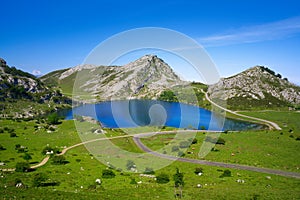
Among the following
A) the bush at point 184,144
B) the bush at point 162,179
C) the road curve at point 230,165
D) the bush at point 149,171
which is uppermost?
the bush at point 162,179

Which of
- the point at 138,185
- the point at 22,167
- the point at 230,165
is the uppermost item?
the point at 22,167

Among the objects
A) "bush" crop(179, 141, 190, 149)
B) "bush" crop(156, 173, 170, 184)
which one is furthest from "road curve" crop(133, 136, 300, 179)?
"bush" crop(156, 173, 170, 184)

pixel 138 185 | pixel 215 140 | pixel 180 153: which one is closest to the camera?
pixel 138 185

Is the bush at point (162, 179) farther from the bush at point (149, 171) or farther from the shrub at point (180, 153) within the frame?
the shrub at point (180, 153)

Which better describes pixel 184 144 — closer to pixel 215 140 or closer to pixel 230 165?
pixel 215 140

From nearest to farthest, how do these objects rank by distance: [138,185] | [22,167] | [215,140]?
[138,185]
[22,167]
[215,140]

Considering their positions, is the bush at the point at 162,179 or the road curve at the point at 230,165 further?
the road curve at the point at 230,165

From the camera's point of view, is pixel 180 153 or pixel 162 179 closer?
pixel 162 179

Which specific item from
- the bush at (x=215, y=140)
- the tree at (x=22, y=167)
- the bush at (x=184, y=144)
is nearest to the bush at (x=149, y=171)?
the tree at (x=22, y=167)

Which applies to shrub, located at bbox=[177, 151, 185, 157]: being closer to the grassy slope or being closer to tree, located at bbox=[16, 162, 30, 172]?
the grassy slope

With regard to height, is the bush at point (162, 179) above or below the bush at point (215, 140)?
above

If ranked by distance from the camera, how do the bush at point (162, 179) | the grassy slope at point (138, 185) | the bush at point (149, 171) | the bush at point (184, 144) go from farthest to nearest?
the bush at point (184, 144), the bush at point (149, 171), the bush at point (162, 179), the grassy slope at point (138, 185)

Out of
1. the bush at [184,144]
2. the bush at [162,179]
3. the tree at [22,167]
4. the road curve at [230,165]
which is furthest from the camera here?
the bush at [184,144]

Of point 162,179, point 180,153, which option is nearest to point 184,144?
point 180,153
